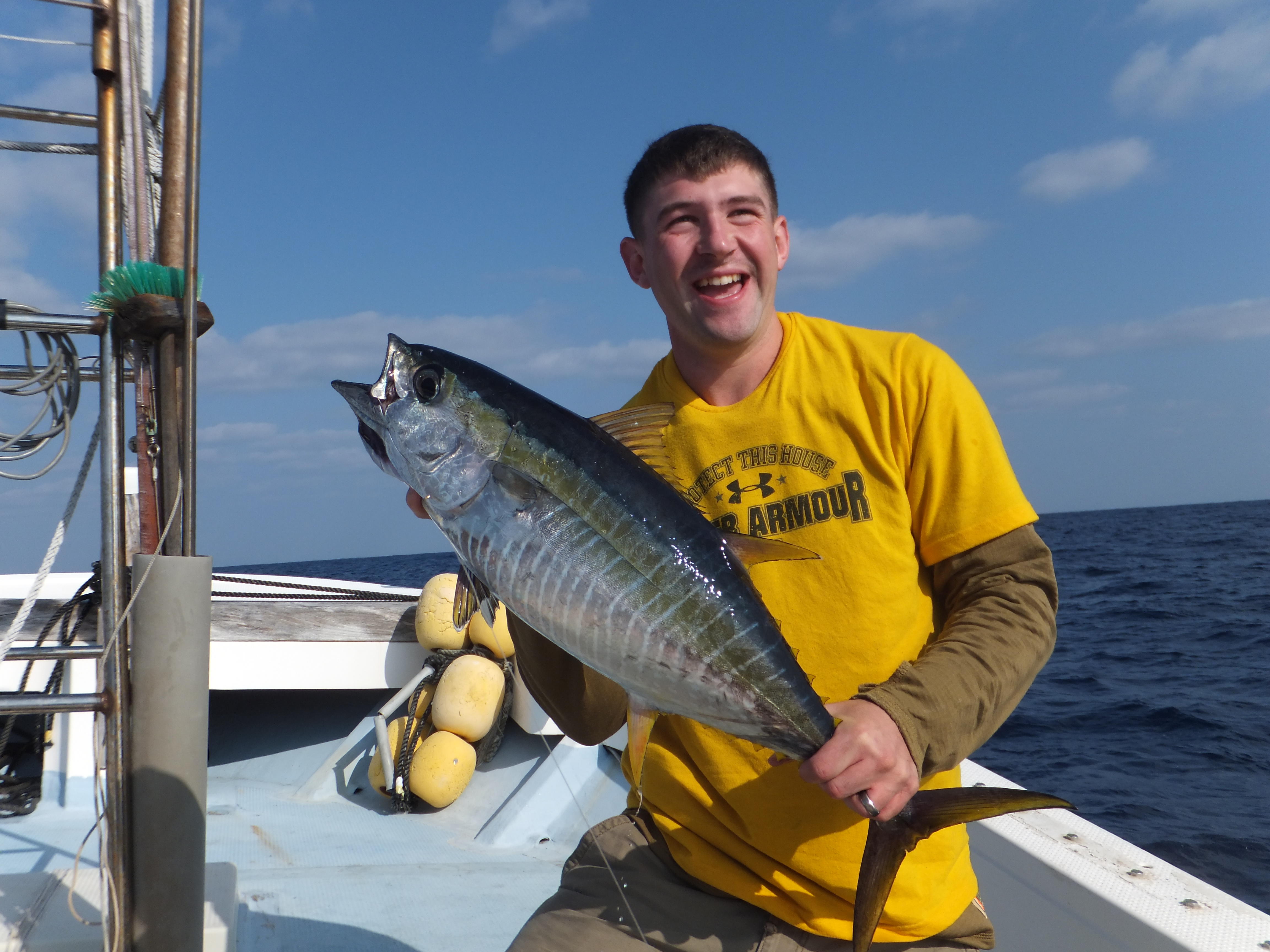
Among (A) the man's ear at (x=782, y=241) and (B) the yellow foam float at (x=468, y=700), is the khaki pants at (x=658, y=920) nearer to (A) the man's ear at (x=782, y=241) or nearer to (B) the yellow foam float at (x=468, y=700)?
(A) the man's ear at (x=782, y=241)

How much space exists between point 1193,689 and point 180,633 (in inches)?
469

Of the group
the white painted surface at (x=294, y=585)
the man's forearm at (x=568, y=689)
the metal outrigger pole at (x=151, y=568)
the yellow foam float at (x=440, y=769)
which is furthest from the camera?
the white painted surface at (x=294, y=585)

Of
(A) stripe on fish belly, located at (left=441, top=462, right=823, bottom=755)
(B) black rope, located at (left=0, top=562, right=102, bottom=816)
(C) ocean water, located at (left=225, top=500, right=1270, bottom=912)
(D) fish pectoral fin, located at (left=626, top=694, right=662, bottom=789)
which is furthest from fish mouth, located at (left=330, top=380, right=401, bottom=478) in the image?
(C) ocean water, located at (left=225, top=500, right=1270, bottom=912)

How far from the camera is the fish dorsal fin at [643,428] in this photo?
1770 mm

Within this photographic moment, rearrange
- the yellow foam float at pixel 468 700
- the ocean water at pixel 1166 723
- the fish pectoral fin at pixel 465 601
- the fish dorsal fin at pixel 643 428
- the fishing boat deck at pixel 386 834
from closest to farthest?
the fish pectoral fin at pixel 465 601 < the fish dorsal fin at pixel 643 428 < the fishing boat deck at pixel 386 834 < the yellow foam float at pixel 468 700 < the ocean water at pixel 1166 723

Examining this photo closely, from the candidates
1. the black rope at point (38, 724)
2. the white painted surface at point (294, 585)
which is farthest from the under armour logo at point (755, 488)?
the white painted surface at point (294, 585)

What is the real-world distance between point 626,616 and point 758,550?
30cm

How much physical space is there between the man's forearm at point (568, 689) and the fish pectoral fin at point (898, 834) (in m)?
0.67

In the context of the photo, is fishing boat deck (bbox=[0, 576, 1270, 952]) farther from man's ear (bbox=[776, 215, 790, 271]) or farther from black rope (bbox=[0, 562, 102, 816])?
man's ear (bbox=[776, 215, 790, 271])

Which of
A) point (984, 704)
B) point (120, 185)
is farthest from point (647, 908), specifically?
point (120, 185)

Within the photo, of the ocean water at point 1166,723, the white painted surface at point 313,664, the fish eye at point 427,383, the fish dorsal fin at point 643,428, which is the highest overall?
the fish eye at point 427,383

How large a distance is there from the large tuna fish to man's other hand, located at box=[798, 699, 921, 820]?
56 mm

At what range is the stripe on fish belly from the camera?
1.46 meters

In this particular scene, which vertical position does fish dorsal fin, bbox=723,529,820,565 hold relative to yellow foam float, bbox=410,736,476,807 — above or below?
above
